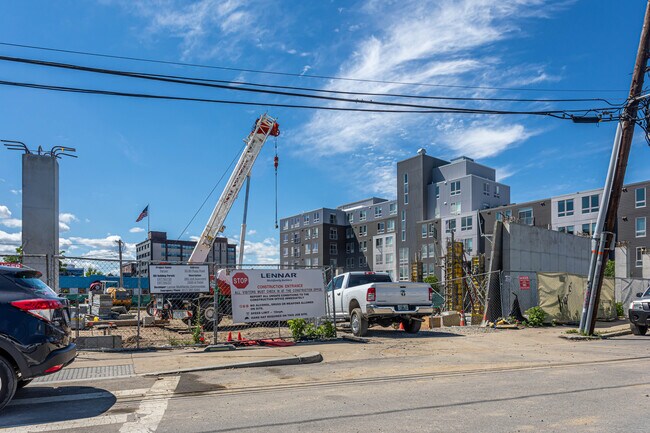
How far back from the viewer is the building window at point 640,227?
4719cm

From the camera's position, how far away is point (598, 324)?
19984 millimetres

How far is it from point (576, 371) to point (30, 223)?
13526 mm

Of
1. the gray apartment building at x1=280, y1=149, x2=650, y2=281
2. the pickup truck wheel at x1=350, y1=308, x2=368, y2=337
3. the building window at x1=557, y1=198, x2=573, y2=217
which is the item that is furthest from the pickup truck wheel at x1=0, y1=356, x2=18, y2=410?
the building window at x1=557, y1=198, x2=573, y2=217

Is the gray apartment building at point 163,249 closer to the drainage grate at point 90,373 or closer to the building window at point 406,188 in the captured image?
the building window at point 406,188

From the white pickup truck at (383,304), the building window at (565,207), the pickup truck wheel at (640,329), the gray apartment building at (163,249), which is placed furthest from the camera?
the gray apartment building at (163,249)

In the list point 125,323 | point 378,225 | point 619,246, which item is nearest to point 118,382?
point 125,323

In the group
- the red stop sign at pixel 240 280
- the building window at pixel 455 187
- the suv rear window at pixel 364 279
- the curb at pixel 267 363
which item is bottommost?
the curb at pixel 267 363

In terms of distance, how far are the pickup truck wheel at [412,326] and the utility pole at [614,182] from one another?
4838 mm

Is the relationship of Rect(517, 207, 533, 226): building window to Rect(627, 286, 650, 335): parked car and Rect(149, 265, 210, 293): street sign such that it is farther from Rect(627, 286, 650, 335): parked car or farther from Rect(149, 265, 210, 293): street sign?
Rect(149, 265, 210, 293): street sign

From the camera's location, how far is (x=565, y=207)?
174 ft

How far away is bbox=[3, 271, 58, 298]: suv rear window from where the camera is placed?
635cm

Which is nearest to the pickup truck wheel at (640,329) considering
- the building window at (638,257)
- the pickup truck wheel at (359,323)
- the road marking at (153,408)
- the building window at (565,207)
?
the pickup truck wheel at (359,323)

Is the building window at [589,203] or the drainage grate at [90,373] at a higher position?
the building window at [589,203]

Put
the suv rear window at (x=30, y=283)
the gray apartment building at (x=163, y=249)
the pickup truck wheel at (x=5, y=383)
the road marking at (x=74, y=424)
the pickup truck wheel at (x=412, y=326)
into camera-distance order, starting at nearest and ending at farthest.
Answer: the road marking at (x=74, y=424) → the pickup truck wheel at (x=5, y=383) → the suv rear window at (x=30, y=283) → the pickup truck wheel at (x=412, y=326) → the gray apartment building at (x=163, y=249)
